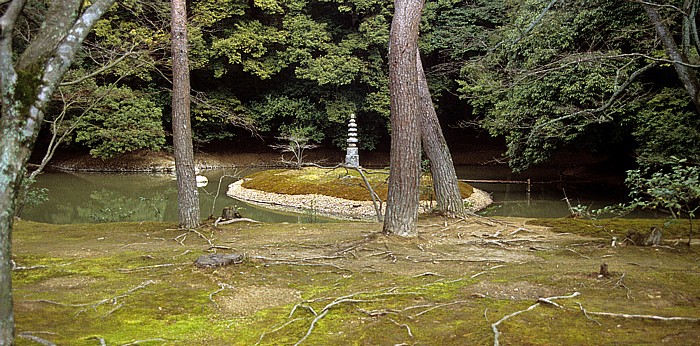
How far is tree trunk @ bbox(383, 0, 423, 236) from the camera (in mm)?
6086

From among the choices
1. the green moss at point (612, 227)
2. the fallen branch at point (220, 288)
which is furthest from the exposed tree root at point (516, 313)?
the green moss at point (612, 227)

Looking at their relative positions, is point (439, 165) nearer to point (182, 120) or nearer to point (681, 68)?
point (681, 68)

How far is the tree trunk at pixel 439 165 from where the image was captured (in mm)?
8258

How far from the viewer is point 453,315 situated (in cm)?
336

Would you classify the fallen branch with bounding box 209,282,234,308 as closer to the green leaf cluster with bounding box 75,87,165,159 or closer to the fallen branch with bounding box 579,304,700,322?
the fallen branch with bounding box 579,304,700,322

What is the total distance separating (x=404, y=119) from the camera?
616cm

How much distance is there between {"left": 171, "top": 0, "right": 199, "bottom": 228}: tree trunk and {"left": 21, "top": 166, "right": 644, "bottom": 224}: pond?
2220mm

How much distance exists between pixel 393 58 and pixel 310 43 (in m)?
15.1

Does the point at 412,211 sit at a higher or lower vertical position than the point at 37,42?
lower

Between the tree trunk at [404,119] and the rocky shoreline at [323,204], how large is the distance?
5.39 m

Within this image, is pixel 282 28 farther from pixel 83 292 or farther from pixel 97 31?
pixel 83 292

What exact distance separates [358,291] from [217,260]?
1447 millimetres

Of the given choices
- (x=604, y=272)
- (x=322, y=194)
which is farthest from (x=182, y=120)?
(x=322, y=194)

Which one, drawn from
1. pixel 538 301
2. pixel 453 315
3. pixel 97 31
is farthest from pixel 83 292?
pixel 97 31
